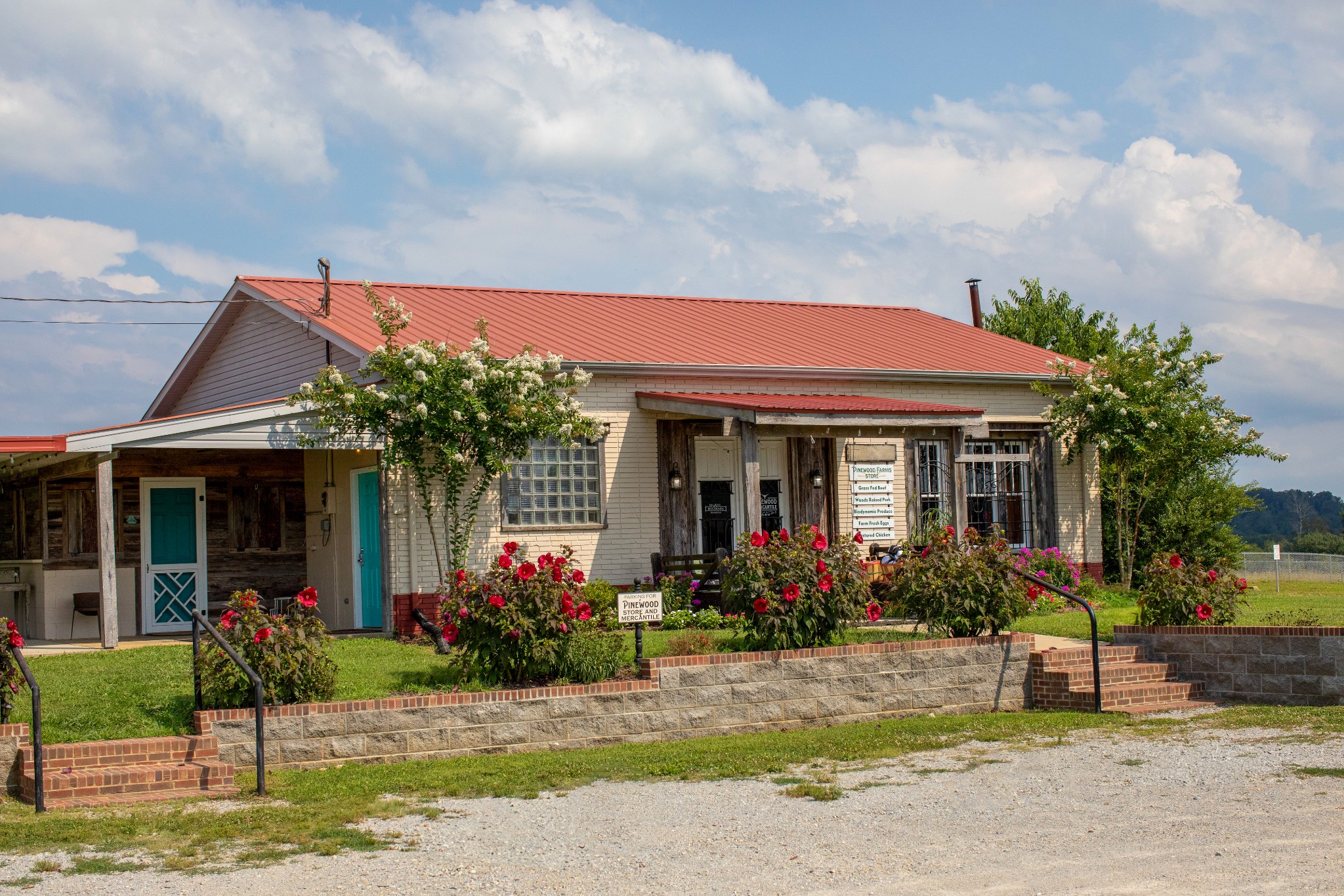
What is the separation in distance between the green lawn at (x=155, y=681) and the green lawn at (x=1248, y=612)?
2.64m

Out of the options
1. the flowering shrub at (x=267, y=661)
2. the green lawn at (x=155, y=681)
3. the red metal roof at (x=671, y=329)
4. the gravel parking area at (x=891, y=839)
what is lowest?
the gravel parking area at (x=891, y=839)

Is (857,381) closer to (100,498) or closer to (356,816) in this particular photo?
(100,498)

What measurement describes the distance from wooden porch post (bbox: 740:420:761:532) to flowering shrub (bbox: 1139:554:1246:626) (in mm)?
4566

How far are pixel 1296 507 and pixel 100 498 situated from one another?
84.8m

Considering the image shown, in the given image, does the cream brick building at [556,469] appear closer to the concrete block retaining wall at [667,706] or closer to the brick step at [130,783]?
the concrete block retaining wall at [667,706]

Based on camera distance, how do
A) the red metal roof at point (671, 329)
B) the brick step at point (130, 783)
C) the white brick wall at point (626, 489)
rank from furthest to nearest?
the red metal roof at point (671, 329) → the white brick wall at point (626, 489) → the brick step at point (130, 783)

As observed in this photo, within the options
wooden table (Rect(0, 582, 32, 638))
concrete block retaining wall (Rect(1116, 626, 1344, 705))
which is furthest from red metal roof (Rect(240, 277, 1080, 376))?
concrete block retaining wall (Rect(1116, 626, 1344, 705))

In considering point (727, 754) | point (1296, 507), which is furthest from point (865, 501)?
point (1296, 507)

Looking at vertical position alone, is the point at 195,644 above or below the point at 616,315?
below

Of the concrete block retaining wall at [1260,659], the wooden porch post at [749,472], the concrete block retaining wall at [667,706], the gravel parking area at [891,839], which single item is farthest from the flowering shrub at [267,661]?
the concrete block retaining wall at [1260,659]

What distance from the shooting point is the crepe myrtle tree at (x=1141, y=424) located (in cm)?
2019

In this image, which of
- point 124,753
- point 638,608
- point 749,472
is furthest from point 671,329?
point 124,753

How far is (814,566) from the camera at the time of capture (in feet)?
38.1

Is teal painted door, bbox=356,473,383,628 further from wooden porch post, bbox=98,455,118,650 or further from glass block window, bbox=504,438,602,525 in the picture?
wooden porch post, bbox=98,455,118,650
